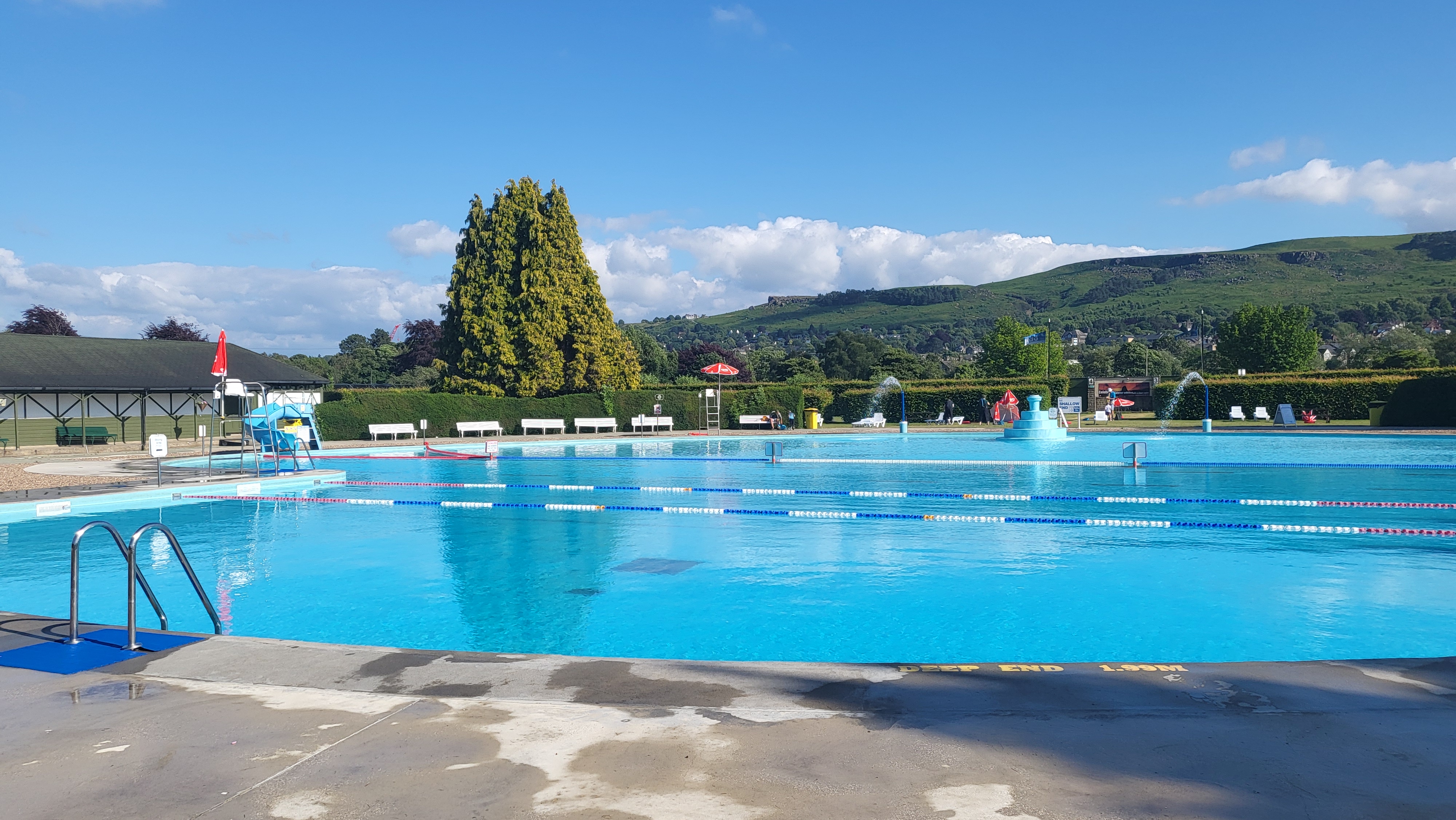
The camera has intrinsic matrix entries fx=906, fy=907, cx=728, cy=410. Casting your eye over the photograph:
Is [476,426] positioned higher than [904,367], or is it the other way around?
[904,367]

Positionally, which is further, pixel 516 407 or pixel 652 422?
pixel 652 422

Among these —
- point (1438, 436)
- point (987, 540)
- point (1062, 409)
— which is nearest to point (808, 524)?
point (987, 540)

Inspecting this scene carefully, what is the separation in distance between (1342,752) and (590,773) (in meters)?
2.85

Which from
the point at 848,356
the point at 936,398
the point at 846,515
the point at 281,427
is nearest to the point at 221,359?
the point at 281,427

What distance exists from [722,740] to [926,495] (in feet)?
39.7

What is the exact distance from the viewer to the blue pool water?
6.97 meters

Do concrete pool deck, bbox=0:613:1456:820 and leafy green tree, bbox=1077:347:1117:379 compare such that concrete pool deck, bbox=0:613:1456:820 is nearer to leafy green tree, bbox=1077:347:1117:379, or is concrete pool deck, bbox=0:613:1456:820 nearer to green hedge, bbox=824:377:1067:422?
green hedge, bbox=824:377:1067:422

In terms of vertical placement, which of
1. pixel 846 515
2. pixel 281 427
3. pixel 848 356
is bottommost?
pixel 846 515

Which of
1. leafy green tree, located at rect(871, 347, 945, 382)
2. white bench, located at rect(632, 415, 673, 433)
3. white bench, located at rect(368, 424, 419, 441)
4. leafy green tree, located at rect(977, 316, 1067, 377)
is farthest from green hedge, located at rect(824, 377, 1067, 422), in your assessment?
leafy green tree, located at rect(977, 316, 1067, 377)

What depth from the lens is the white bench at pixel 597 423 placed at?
3675cm

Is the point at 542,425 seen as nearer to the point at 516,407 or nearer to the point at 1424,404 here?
the point at 516,407

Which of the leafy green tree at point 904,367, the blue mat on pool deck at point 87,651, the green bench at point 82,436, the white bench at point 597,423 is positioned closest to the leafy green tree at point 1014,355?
the leafy green tree at point 904,367

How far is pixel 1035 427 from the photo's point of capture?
97.7 ft

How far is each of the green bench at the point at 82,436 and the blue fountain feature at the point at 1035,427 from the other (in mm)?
30534
